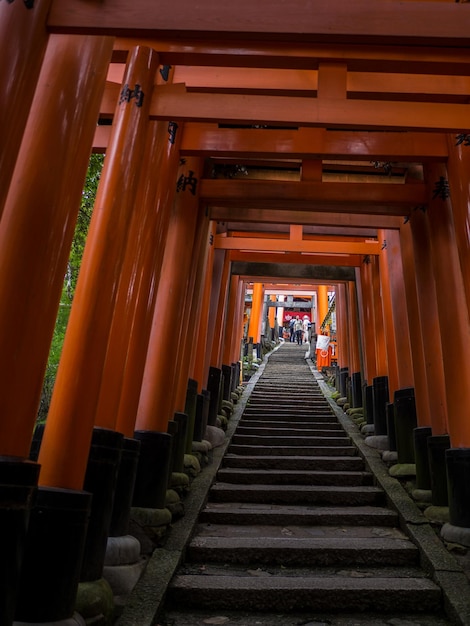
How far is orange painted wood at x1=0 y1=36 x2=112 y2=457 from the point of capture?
2398 mm

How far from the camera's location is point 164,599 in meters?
3.66

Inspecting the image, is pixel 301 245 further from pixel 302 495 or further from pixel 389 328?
pixel 302 495

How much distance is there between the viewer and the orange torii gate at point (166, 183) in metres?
2.49

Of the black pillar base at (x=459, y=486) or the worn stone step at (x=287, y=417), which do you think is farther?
the worn stone step at (x=287, y=417)

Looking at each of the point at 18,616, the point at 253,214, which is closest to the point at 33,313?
the point at 18,616

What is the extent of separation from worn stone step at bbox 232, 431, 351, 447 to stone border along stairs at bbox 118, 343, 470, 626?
0.41 meters

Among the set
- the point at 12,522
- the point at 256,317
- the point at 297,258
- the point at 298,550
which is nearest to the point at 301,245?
the point at 297,258

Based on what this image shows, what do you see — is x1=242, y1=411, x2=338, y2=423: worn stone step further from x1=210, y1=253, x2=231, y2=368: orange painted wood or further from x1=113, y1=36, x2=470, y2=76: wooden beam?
x1=113, y1=36, x2=470, y2=76: wooden beam

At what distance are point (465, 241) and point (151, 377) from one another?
116 inches

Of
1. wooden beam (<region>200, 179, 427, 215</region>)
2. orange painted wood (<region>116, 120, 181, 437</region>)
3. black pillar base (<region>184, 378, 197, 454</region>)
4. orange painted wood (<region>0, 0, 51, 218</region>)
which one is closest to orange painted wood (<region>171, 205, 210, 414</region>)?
black pillar base (<region>184, 378, 197, 454</region>)

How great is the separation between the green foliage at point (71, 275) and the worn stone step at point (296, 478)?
2600 millimetres

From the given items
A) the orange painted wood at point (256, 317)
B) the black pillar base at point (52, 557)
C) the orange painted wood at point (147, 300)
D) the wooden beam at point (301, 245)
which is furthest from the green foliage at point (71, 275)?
the orange painted wood at point (256, 317)

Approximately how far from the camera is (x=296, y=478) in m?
6.22

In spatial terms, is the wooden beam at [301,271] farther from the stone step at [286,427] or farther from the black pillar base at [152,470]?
the black pillar base at [152,470]
